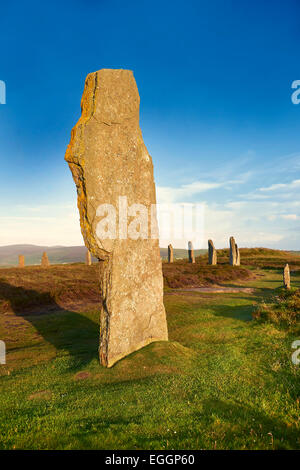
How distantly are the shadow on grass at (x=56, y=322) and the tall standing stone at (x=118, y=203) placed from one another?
70.4 inches

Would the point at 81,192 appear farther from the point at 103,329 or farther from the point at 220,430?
the point at 220,430

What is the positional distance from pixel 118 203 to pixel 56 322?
10.0 meters

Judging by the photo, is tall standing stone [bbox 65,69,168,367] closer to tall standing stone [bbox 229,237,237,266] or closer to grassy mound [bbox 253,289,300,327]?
grassy mound [bbox 253,289,300,327]

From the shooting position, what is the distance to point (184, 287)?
28.5m

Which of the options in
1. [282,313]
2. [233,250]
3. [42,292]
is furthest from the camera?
[233,250]

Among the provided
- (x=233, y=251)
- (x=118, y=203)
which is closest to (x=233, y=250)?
(x=233, y=251)

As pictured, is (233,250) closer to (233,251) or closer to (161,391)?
(233,251)

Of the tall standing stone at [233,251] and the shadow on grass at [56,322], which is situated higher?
the tall standing stone at [233,251]

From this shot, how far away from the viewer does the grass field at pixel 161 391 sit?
16.7ft

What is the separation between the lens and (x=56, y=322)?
54.9ft

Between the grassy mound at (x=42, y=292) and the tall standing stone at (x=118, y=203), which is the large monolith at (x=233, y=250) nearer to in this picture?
the grassy mound at (x=42, y=292)

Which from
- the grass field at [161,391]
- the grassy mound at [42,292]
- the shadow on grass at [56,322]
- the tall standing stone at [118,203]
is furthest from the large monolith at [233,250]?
the tall standing stone at [118,203]
